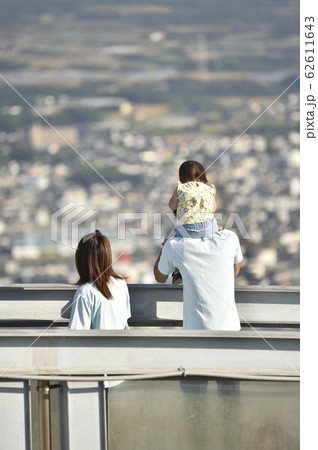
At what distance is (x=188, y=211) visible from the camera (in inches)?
44.6

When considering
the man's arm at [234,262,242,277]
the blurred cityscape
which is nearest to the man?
the man's arm at [234,262,242,277]

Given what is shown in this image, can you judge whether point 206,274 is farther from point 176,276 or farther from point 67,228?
point 67,228

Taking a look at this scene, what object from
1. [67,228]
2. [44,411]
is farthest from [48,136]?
[44,411]

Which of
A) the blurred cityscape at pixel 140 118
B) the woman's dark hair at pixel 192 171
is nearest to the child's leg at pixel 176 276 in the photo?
the woman's dark hair at pixel 192 171

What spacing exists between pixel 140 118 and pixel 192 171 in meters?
9.76

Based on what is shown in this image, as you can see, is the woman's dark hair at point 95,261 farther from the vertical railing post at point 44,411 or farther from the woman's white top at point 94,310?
the vertical railing post at point 44,411

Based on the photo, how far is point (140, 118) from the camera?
35.2 feet

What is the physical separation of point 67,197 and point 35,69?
269 inches

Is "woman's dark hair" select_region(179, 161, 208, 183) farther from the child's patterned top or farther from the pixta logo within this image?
the pixta logo

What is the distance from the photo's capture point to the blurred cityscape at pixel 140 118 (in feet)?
31.3

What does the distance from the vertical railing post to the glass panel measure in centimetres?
10

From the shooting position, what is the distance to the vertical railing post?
96 cm
